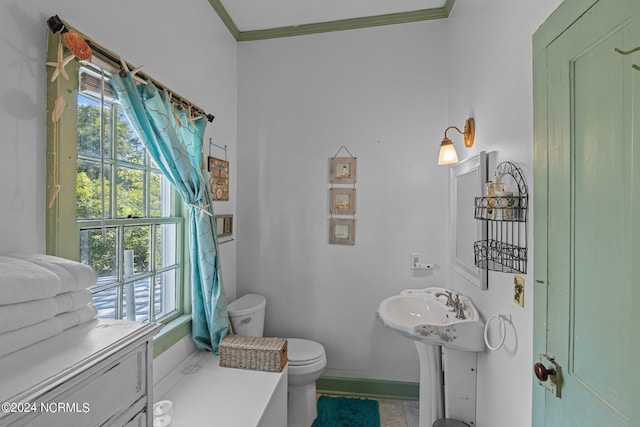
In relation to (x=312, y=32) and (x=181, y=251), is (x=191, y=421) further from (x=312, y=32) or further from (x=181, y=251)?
(x=312, y=32)

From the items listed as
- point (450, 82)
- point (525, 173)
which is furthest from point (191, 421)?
point (450, 82)

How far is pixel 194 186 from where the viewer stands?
165 cm

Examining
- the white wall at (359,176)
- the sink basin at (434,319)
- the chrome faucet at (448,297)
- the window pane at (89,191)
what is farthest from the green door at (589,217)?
the window pane at (89,191)

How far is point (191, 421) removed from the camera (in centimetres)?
130

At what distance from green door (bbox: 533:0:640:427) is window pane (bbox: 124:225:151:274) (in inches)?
69.7

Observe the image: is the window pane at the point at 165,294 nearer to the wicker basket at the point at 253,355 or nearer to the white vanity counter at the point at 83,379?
the wicker basket at the point at 253,355

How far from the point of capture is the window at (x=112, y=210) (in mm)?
1022

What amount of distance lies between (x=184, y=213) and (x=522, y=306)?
71.5 inches

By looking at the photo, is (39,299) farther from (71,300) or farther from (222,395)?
(222,395)

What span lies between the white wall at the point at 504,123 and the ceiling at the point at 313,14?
45 centimetres

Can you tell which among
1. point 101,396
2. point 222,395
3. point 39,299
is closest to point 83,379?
point 101,396

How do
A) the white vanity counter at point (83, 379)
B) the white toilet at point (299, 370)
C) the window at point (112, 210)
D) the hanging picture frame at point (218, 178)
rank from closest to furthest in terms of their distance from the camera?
the white vanity counter at point (83, 379), the window at point (112, 210), the white toilet at point (299, 370), the hanging picture frame at point (218, 178)

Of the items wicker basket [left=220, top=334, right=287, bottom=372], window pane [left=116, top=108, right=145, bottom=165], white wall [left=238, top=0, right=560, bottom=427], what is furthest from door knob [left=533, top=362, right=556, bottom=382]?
window pane [left=116, top=108, right=145, bottom=165]

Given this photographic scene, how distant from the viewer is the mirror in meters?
1.51
